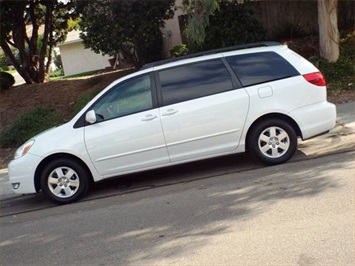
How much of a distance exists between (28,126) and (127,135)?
578 centimetres

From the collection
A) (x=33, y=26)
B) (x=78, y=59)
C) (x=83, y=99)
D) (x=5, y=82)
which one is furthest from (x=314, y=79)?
(x=78, y=59)

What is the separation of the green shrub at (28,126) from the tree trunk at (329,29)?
706 centimetres

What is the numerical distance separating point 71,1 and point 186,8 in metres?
8.25

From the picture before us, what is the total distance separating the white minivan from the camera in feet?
Answer: 20.6

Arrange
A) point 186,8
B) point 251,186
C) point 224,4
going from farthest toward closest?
1. point 224,4
2. point 186,8
3. point 251,186

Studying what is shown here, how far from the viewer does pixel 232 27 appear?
12016mm

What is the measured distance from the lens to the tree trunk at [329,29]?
436 inches

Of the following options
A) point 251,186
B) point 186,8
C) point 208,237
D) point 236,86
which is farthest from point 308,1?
point 208,237

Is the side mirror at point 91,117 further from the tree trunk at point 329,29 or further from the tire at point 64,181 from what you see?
the tree trunk at point 329,29

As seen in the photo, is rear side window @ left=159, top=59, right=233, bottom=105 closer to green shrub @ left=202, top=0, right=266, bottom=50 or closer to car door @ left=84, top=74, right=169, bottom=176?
car door @ left=84, top=74, right=169, bottom=176

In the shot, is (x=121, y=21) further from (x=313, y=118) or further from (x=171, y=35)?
(x=313, y=118)

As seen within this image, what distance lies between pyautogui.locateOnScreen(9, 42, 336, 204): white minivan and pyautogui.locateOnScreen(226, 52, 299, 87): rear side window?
0.01 metres

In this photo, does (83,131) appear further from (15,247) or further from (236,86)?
(236,86)

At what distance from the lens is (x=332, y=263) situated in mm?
3756
